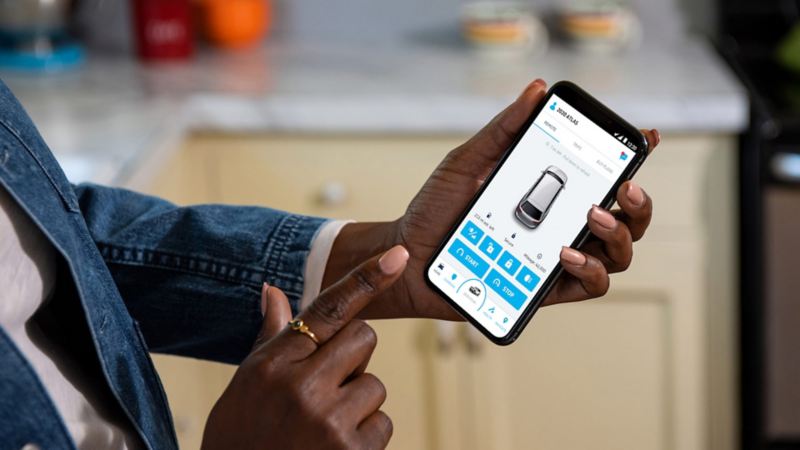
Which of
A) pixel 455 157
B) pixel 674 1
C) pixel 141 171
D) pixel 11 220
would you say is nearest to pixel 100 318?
pixel 11 220

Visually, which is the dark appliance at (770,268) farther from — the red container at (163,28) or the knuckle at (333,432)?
the knuckle at (333,432)

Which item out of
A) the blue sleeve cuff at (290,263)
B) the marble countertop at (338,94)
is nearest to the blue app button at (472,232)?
the blue sleeve cuff at (290,263)

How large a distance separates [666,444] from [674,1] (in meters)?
0.73

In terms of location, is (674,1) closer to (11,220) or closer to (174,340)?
(174,340)

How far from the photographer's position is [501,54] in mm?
1790

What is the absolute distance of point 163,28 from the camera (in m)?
1.87

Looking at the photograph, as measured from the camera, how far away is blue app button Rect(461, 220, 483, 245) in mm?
819

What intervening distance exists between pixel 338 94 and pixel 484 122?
21cm

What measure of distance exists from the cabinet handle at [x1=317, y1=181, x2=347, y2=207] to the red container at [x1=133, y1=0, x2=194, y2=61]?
403mm

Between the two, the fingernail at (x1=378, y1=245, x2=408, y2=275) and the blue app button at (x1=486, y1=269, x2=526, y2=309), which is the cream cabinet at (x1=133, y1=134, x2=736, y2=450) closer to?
the blue app button at (x1=486, y1=269, x2=526, y2=309)

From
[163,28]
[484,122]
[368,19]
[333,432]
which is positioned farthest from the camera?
[368,19]

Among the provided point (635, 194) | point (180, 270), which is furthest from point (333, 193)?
point (635, 194)

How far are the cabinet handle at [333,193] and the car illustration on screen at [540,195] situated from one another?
2.68ft

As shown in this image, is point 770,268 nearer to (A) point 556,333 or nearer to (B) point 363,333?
(A) point 556,333
